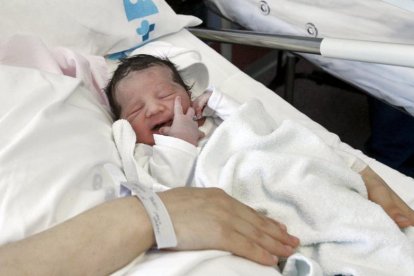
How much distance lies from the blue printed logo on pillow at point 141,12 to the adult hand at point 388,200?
→ 70cm

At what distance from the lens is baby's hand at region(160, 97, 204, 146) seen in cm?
96

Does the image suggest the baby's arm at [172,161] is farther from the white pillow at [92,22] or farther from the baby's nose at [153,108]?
the white pillow at [92,22]

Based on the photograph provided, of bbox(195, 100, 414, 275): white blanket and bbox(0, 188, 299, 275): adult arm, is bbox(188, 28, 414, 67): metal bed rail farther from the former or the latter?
bbox(0, 188, 299, 275): adult arm

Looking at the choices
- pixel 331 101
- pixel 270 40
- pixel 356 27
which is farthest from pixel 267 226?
pixel 331 101

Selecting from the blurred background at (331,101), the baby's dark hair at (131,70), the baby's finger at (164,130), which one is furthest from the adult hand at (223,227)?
the blurred background at (331,101)

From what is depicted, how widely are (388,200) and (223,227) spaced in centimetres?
33

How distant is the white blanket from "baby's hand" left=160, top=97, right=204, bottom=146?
0.30ft

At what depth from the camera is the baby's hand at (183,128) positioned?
0.96m

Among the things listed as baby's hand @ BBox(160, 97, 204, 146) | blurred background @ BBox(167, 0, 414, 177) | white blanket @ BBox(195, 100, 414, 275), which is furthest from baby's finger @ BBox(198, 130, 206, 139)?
blurred background @ BBox(167, 0, 414, 177)

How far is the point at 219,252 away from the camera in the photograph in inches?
27.4

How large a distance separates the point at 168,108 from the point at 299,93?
1.34 metres

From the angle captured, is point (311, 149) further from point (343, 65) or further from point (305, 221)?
point (343, 65)

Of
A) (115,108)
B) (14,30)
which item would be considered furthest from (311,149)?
(14,30)


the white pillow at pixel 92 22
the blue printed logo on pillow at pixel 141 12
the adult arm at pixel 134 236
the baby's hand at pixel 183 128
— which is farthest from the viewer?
the blue printed logo on pillow at pixel 141 12
